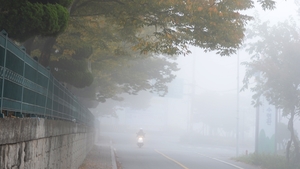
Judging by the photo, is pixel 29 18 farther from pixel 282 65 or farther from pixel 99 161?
pixel 282 65

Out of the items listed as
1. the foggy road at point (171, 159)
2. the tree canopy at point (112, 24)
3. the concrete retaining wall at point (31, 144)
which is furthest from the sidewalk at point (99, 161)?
the concrete retaining wall at point (31, 144)

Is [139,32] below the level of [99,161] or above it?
above

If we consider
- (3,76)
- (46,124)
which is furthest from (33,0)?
(3,76)

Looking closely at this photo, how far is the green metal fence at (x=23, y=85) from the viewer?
651cm

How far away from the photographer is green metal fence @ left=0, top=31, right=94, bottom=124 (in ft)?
21.4

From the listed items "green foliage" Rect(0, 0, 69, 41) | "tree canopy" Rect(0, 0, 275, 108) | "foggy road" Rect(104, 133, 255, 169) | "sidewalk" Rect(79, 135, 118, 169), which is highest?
"tree canopy" Rect(0, 0, 275, 108)

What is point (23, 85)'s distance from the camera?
25.2ft

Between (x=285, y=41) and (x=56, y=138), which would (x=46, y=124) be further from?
(x=285, y=41)

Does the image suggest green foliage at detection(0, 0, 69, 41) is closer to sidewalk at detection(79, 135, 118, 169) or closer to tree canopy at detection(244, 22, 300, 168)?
sidewalk at detection(79, 135, 118, 169)

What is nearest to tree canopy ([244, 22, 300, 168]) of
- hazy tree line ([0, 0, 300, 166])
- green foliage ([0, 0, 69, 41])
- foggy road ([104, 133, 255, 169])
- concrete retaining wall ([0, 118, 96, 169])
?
hazy tree line ([0, 0, 300, 166])

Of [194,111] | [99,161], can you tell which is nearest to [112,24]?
[99,161]

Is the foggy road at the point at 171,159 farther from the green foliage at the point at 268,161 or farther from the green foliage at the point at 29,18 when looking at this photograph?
the green foliage at the point at 29,18

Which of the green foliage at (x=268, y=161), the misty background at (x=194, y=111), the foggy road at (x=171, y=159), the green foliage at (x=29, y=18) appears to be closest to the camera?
the green foliage at (x=29, y=18)

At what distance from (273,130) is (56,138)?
2251 cm
